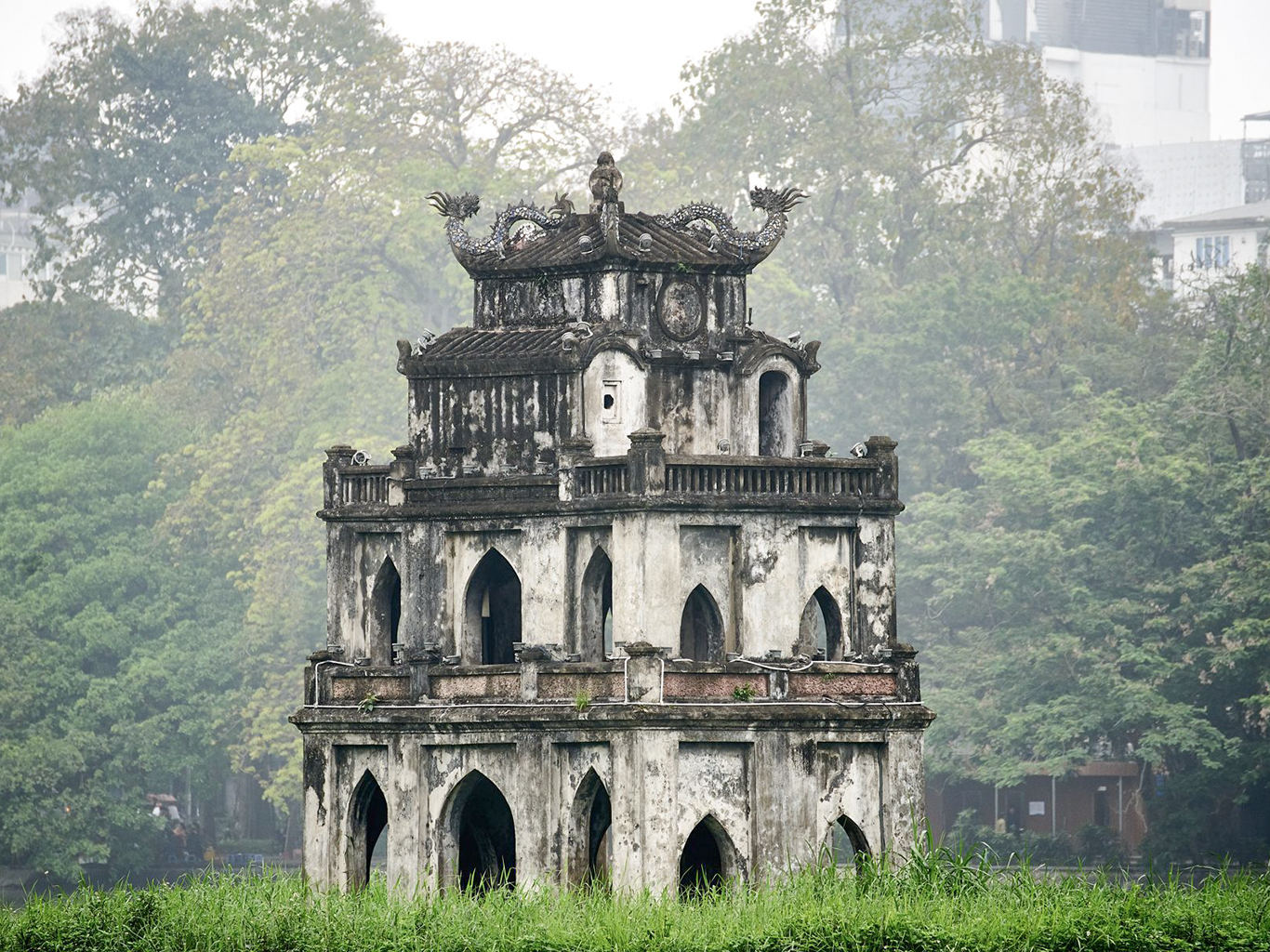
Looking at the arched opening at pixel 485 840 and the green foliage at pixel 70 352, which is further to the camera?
the green foliage at pixel 70 352

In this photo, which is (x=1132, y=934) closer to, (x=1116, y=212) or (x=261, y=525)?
(x=261, y=525)

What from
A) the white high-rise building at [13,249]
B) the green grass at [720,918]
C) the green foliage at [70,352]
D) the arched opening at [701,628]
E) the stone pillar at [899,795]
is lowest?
the green grass at [720,918]

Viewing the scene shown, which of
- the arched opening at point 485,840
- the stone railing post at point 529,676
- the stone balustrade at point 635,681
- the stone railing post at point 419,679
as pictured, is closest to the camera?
the stone balustrade at point 635,681

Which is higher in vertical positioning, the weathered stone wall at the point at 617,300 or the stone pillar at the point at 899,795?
the weathered stone wall at the point at 617,300

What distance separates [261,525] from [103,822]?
10.2 metres

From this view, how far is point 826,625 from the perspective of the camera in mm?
44750

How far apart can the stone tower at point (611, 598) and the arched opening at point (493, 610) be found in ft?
0.14

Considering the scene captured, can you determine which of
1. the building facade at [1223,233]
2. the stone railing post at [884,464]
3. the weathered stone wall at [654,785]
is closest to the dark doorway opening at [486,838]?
the weathered stone wall at [654,785]

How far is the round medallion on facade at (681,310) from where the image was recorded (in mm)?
45812

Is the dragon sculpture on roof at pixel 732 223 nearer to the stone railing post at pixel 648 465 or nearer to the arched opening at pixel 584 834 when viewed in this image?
the stone railing post at pixel 648 465

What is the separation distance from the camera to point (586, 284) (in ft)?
151

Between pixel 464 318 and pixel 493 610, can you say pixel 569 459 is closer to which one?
pixel 493 610

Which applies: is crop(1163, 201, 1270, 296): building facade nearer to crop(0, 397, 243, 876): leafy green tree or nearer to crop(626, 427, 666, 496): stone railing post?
crop(0, 397, 243, 876): leafy green tree

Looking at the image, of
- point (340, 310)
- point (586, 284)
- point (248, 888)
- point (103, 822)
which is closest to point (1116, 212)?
point (340, 310)
